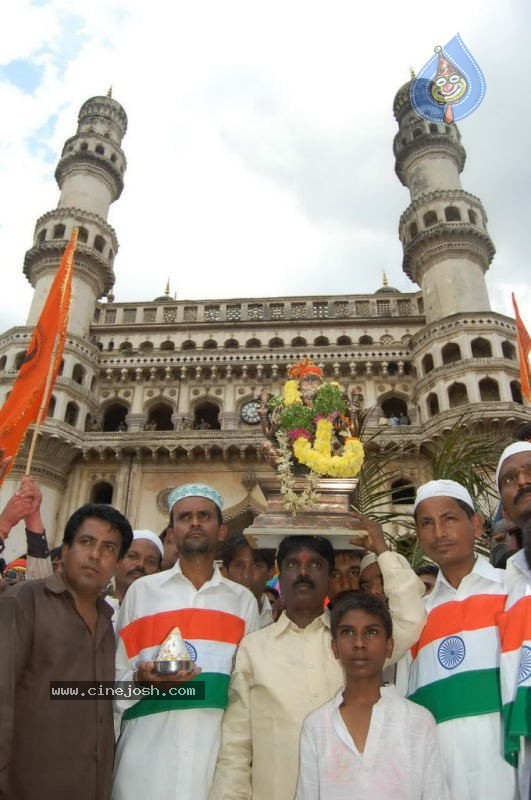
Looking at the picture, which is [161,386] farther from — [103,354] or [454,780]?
[454,780]

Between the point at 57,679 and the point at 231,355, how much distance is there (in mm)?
24141

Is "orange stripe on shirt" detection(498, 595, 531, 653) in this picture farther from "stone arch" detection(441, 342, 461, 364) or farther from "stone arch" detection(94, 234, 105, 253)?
"stone arch" detection(94, 234, 105, 253)

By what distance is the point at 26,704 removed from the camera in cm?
312

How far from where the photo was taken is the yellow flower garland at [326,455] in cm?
558

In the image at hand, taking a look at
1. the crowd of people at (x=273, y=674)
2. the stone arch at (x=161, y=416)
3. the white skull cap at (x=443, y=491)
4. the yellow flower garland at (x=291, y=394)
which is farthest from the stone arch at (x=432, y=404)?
the white skull cap at (x=443, y=491)

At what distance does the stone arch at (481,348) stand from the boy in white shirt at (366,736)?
22.6 meters

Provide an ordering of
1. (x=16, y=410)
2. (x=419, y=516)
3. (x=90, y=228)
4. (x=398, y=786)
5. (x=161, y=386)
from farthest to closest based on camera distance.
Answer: (x=90, y=228)
(x=161, y=386)
(x=16, y=410)
(x=419, y=516)
(x=398, y=786)

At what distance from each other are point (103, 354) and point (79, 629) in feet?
83.1

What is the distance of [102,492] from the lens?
24672 mm

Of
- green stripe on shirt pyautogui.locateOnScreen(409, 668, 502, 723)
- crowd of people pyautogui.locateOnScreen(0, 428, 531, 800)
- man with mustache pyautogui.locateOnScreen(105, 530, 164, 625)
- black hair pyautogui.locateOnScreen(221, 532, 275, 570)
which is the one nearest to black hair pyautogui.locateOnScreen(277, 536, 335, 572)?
crowd of people pyautogui.locateOnScreen(0, 428, 531, 800)

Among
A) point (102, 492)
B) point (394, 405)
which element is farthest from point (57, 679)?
point (394, 405)

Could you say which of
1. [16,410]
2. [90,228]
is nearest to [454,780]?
[16,410]

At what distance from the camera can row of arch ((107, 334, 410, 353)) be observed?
27953mm

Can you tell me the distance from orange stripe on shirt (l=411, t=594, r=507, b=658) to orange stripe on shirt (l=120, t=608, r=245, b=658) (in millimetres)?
1250
